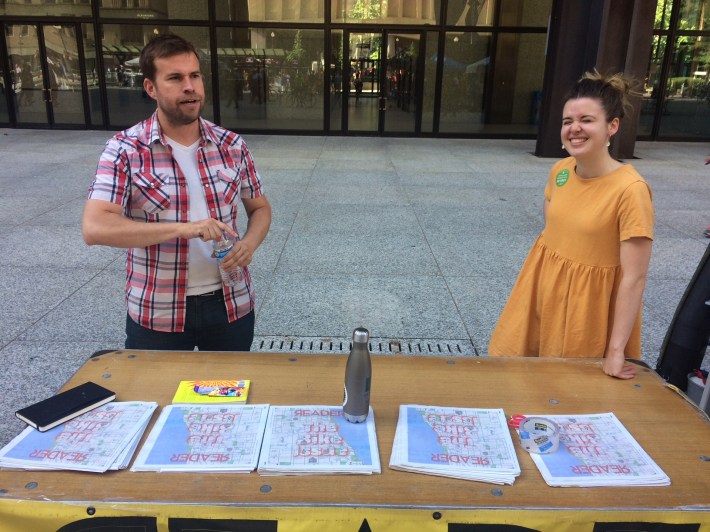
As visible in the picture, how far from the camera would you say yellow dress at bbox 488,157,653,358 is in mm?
2281

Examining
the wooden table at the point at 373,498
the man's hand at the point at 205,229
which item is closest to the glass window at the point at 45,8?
the man's hand at the point at 205,229

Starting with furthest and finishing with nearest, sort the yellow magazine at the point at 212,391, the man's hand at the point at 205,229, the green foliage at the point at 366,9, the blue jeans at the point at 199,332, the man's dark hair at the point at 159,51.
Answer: the green foliage at the point at 366,9, the blue jeans at the point at 199,332, the man's dark hair at the point at 159,51, the man's hand at the point at 205,229, the yellow magazine at the point at 212,391

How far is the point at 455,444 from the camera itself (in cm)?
188

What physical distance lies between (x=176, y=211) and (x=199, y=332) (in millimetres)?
566

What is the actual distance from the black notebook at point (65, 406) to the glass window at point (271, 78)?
1391 centimetres

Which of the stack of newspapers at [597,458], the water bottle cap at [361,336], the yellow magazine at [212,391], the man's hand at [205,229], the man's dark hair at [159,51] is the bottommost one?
the yellow magazine at [212,391]

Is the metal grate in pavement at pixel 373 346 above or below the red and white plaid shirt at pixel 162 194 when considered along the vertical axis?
below

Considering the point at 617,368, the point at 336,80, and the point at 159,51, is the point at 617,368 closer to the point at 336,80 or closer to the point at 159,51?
the point at 159,51

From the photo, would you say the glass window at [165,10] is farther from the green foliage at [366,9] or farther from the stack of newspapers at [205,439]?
the stack of newspapers at [205,439]

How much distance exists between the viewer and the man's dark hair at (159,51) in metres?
2.33

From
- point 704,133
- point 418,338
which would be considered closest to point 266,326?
point 418,338

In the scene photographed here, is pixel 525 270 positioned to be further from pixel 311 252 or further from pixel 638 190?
pixel 311 252

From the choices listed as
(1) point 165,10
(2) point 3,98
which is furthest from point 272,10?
(2) point 3,98

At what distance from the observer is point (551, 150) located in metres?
12.4
